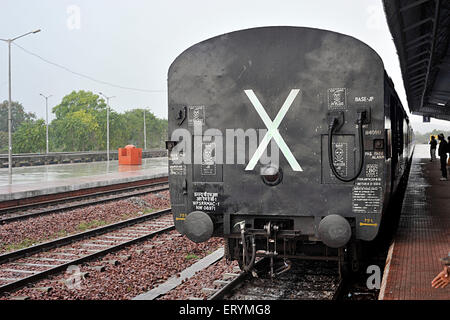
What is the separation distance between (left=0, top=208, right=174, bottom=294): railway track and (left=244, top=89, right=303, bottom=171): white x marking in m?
4.07

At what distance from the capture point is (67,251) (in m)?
9.47

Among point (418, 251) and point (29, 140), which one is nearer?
point (418, 251)

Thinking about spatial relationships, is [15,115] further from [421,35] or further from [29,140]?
[421,35]

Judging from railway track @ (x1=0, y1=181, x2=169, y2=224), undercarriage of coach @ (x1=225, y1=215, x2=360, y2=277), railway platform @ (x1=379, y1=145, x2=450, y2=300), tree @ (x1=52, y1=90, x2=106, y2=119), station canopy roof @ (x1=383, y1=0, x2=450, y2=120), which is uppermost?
tree @ (x1=52, y1=90, x2=106, y2=119)


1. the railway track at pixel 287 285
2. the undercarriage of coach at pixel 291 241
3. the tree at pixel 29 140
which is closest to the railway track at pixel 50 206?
the railway track at pixel 287 285

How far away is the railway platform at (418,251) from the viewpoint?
5395 mm

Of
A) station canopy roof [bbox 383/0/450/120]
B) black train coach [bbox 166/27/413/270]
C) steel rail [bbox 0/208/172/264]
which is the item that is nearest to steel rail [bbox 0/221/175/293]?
steel rail [bbox 0/208/172/264]

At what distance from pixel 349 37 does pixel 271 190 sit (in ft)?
6.95

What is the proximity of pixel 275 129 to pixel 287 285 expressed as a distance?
2252mm

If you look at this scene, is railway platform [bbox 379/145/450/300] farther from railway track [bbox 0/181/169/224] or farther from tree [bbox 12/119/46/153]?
tree [bbox 12/119/46/153]

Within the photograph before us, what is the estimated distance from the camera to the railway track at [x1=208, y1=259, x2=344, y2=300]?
20.7ft

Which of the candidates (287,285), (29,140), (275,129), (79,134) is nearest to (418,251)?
(287,285)

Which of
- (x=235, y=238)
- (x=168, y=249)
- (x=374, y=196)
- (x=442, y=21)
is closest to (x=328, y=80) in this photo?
(x=374, y=196)

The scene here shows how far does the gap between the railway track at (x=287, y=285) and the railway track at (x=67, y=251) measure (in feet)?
9.83
